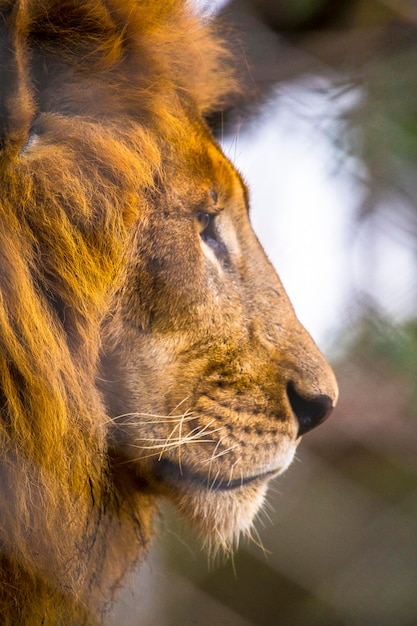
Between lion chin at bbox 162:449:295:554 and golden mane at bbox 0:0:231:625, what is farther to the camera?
lion chin at bbox 162:449:295:554

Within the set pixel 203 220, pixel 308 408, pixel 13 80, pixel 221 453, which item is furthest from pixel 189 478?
pixel 13 80

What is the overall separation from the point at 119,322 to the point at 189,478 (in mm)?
236

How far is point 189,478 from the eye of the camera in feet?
3.10

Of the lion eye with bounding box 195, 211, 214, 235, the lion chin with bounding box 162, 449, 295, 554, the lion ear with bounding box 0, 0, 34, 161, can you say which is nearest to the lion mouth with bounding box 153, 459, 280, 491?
the lion chin with bounding box 162, 449, 295, 554

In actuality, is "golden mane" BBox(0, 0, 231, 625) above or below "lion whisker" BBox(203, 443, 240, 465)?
above

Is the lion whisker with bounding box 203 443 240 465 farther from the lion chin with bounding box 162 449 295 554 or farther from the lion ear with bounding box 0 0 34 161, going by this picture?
the lion ear with bounding box 0 0 34 161

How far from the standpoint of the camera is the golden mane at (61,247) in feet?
2.40

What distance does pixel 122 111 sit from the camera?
0.88 m

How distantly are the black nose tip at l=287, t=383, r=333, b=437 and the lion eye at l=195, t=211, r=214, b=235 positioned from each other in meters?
0.24

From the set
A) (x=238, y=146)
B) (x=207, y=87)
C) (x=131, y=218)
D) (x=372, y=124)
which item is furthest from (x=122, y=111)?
(x=372, y=124)

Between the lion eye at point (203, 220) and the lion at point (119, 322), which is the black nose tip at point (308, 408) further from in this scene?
the lion eye at point (203, 220)

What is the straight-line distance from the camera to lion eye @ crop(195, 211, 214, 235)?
97cm

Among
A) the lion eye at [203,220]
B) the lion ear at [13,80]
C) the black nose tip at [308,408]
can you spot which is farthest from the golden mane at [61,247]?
the black nose tip at [308,408]

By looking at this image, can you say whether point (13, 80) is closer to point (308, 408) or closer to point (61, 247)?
point (61, 247)
